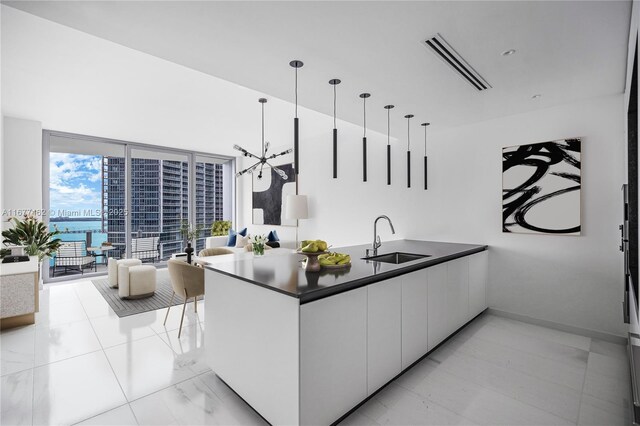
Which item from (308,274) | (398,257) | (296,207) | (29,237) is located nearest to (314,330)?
(308,274)

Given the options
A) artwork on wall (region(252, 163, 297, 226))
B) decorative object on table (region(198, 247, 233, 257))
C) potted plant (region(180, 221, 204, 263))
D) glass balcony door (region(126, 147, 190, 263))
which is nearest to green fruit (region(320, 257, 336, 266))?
potted plant (region(180, 221, 204, 263))

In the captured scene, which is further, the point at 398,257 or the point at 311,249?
the point at 398,257

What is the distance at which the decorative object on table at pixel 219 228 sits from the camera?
24.4 ft

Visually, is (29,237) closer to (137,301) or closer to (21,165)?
(21,165)

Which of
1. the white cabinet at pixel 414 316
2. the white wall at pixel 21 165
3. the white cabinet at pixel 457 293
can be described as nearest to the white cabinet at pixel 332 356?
the white cabinet at pixel 414 316

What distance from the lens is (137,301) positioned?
423 centimetres

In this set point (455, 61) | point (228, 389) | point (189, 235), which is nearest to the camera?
point (228, 389)

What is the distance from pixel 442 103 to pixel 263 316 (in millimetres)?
2829

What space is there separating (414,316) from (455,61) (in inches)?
80.8

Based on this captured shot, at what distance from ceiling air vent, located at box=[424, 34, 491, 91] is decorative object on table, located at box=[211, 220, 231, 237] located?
20.9 feet

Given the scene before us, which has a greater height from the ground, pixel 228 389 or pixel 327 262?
pixel 327 262

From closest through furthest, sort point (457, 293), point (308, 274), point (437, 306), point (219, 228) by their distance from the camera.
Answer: point (308, 274) → point (437, 306) → point (457, 293) → point (219, 228)

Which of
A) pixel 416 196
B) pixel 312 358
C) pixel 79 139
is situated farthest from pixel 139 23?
pixel 79 139

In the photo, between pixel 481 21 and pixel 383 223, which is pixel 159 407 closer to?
pixel 481 21
